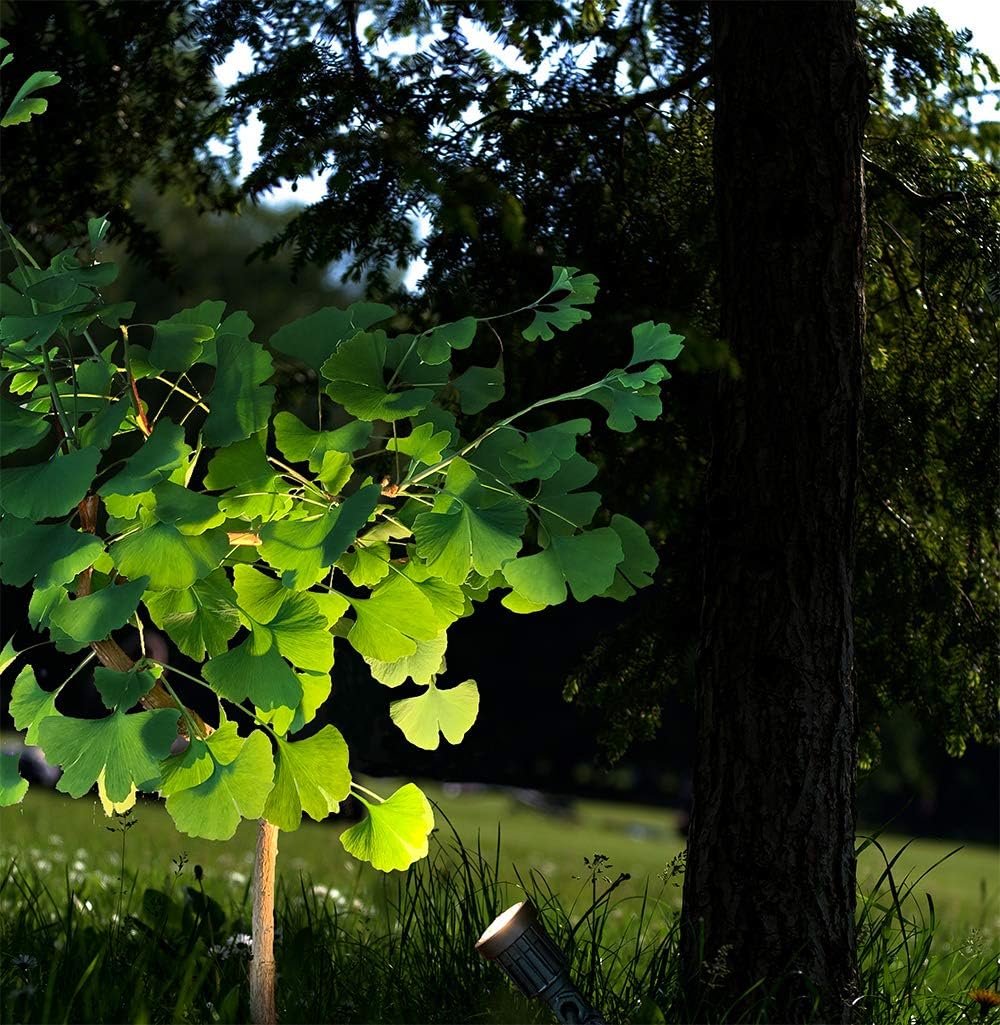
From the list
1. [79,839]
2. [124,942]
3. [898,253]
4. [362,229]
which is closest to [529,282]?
[362,229]

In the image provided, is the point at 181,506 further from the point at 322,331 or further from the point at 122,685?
the point at 322,331

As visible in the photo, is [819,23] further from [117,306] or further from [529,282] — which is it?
[117,306]

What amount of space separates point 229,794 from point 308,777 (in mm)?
146

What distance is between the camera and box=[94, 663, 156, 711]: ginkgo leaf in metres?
1.89

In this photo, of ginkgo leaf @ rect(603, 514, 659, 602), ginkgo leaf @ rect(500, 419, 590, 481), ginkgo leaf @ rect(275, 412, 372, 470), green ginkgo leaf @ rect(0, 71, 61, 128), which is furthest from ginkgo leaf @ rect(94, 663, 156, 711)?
green ginkgo leaf @ rect(0, 71, 61, 128)

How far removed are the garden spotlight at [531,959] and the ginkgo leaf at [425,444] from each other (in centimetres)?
89

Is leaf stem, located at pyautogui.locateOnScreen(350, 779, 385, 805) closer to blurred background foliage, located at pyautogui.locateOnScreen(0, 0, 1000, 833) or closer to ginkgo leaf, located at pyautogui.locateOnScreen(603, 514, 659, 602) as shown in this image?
ginkgo leaf, located at pyautogui.locateOnScreen(603, 514, 659, 602)

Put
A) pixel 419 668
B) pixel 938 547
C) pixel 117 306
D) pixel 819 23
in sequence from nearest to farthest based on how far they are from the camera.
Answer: pixel 117 306 → pixel 419 668 → pixel 819 23 → pixel 938 547

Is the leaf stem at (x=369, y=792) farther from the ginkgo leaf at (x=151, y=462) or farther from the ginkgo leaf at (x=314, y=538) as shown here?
the ginkgo leaf at (x=151, y=462)

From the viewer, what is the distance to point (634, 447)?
3.48 meters

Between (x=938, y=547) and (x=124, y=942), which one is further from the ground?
(x=938, y=547)

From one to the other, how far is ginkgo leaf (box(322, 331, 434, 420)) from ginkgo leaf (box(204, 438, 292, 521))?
0.18 meters

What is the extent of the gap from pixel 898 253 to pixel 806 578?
147cm

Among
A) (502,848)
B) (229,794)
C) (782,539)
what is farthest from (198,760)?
(502,848)
